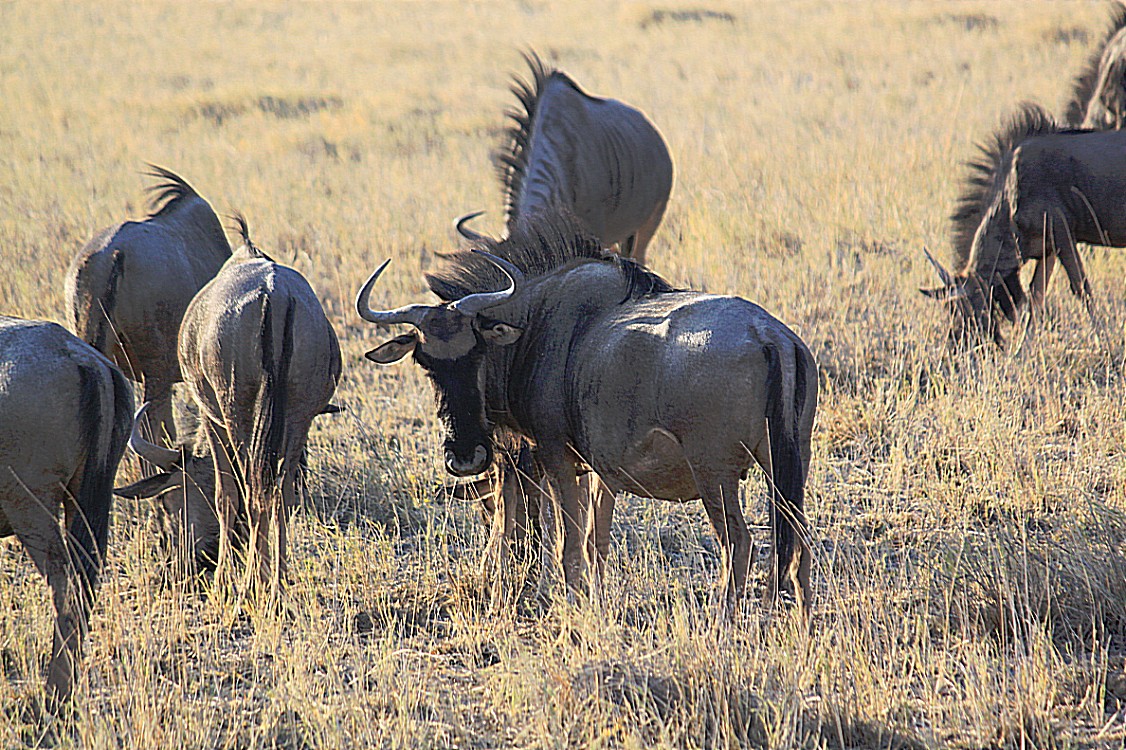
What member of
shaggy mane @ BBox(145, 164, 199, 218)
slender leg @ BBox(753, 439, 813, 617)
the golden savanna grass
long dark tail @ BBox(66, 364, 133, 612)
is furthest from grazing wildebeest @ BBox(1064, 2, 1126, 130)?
long dark tail @ BBox(66, 364, 133, 612)

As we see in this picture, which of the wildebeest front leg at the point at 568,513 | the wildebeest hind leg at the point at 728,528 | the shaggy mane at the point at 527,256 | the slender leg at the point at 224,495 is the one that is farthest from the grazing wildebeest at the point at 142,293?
the wildebeest hind leg at the point at 728,528

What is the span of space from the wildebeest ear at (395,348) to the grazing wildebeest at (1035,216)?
3.96 meters

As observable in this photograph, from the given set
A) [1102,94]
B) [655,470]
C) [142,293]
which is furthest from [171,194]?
[1102,94]

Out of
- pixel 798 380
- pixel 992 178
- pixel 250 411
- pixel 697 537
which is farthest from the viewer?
pixel 992 178

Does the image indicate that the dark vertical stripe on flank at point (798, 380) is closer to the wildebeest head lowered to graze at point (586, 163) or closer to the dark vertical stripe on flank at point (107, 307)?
the dark vertical stripe on flank at point (107, 307)

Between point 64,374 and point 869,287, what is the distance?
613cm

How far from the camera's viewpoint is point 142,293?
18.5 ft

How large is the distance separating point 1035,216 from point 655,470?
4.33m

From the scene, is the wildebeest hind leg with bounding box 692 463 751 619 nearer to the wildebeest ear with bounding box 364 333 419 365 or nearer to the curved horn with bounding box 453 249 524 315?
the curved horn with bounding box 453 249 524 315

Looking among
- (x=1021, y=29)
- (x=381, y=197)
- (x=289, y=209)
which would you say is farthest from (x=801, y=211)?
(x=1021, y=29)

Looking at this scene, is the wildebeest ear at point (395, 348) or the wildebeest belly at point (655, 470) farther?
the wildebeest ear at point (395, 348)

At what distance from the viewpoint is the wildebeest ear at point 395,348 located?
4461mm

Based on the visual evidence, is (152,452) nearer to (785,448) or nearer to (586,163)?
(785,448)

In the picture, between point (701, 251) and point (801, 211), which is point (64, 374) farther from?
point (801, 211)
